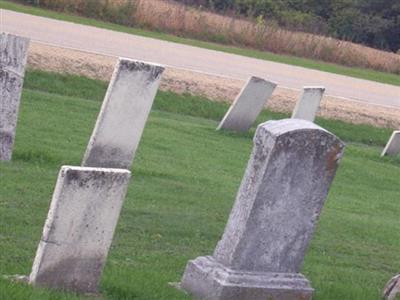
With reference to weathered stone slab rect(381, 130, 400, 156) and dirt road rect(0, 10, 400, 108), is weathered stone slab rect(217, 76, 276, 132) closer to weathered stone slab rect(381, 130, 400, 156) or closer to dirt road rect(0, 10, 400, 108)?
weathered stone slab rect(381, 130, 400, 156)

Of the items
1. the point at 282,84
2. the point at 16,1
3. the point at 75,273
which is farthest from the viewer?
the point at 16,1

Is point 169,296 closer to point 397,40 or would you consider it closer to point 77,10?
point 77,10

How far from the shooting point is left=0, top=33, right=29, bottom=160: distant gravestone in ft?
39.5

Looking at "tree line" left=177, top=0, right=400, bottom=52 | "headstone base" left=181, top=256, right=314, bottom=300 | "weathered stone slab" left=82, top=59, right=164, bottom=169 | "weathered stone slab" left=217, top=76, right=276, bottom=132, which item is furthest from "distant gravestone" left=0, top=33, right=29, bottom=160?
"tree line" left=177, top=0, right=400, bottom=52

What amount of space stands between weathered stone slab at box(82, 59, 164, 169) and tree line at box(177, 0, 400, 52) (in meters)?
37.1

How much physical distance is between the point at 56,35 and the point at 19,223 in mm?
17344

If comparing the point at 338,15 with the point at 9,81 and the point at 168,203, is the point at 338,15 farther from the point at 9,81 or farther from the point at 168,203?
the point at 168,203

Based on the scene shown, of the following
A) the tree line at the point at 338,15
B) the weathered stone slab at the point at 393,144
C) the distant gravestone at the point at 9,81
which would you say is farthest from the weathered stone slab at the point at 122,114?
the tree line at the point at 338,15

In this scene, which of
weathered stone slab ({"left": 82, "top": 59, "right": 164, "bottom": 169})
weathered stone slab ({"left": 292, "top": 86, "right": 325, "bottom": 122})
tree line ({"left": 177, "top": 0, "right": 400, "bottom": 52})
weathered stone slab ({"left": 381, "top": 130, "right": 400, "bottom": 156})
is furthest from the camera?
tree line ({"left": 177, "top": 0, "right": 400, "bottom": 52})

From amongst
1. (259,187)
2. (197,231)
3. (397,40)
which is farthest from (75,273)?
(397,40)

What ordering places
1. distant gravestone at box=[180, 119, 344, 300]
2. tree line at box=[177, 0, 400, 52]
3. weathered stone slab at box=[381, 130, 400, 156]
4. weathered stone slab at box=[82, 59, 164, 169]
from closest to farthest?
distant gravestone at box=[180, 119, 344, 300] → weathered stone slab at box=[82, 59, 164, 169] → weathered stone slab at box=[381, 130, 400, 156] → tree line at box=[177, 0, 400, 52]

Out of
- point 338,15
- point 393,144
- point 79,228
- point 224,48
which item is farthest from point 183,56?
point 338,15

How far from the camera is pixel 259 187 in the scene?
8.26 m

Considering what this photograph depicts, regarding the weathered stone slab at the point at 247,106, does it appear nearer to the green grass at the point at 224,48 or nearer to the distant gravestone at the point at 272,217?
the distant gravestone at the point at 272,217
